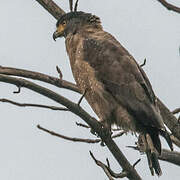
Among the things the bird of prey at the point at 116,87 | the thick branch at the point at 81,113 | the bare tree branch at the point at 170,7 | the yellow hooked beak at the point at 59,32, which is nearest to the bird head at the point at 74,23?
the yellow hooked beak at the point at 59,32

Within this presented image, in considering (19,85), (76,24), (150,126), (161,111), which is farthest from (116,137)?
(76,24)

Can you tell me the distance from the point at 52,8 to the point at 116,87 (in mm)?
1321

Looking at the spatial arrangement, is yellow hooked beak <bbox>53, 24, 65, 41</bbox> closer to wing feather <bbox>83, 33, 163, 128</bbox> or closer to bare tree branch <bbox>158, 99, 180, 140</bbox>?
wing feather <bbox>83, 33, 163, 128</bbox>

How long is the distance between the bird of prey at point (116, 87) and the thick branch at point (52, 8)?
0.45 metres

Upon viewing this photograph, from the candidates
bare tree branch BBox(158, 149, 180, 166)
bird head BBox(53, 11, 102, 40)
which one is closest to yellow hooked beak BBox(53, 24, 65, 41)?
bird head BBox(53, 11, 102, 40)

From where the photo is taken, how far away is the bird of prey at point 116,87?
5.33 m

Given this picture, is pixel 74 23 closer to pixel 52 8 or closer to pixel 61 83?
pixel 52 8

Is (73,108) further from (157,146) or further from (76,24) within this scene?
(76,24)

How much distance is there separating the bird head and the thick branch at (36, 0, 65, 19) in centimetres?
24

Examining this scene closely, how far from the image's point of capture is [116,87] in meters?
5.68

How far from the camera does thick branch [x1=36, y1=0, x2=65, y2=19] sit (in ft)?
20.4

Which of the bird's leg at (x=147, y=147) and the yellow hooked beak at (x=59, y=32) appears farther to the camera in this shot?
the yellow hooked beak at (x=59, y=32)

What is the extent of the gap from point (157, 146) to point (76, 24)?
2.47 meters

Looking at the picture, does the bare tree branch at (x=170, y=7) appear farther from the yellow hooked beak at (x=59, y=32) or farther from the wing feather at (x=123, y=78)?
the yellow hooked beak at (x=59, y=32)
